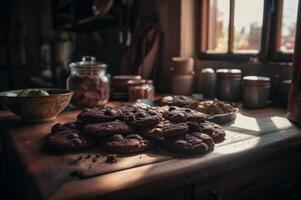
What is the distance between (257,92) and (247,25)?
508 mm

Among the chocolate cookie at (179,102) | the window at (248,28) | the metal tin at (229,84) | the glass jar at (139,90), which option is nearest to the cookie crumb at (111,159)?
the chocolate cookie at (179,102)

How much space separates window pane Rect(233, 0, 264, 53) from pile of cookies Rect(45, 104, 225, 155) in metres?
0.86

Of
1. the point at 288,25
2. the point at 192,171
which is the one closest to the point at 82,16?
the point at 288,25

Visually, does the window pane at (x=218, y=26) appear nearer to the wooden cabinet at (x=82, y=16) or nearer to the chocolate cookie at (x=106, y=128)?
the wooden cabinet at (x=82, y=16)

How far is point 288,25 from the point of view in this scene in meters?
1.40

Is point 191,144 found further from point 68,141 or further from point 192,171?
point 68,141

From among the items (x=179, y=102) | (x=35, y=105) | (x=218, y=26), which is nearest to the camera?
(x=35, y=105)

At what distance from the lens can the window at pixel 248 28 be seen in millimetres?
1395

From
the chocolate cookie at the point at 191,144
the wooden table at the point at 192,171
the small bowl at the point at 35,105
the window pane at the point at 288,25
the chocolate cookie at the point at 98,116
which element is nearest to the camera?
the wooden table at the point at 192,171

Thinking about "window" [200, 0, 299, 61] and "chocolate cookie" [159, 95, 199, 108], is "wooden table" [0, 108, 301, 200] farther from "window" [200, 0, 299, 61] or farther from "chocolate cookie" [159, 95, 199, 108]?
"window" [200, 0, 299, 61]

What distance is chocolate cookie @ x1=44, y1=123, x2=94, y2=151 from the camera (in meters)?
0.72

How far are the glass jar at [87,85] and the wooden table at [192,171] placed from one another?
0.15 m

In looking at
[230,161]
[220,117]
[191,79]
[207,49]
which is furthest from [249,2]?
[230,161]

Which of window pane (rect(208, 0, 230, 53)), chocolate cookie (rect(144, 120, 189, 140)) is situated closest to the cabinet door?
chocolate cookie (rect(144, 120, 189, 140))
